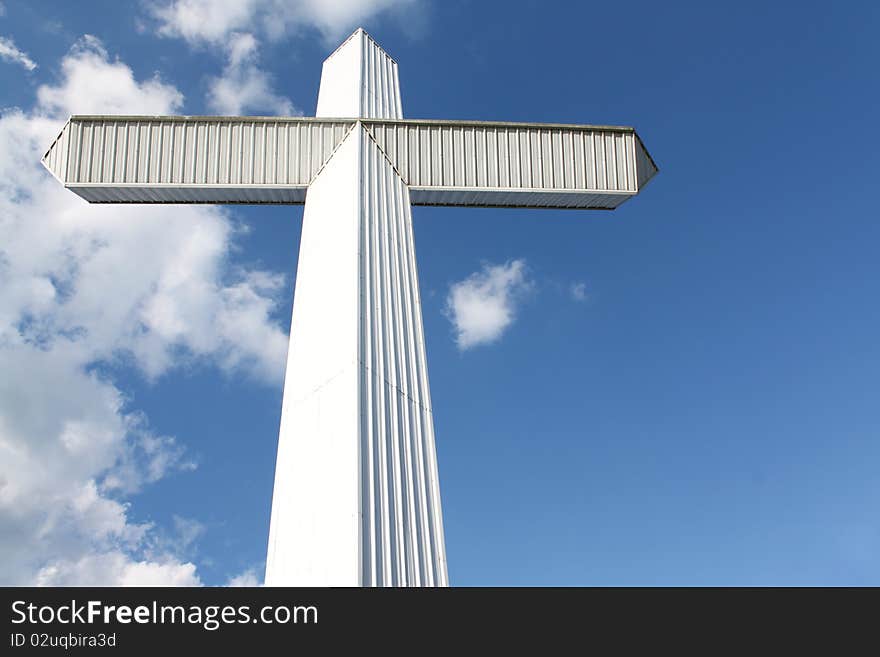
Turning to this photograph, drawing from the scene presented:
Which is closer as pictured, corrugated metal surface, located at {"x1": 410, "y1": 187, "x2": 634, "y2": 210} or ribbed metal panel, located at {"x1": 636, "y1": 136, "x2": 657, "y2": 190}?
corrugated metal surface, located at {"x1": 410, "y1": 187, "x2": 634, "y2": 210}

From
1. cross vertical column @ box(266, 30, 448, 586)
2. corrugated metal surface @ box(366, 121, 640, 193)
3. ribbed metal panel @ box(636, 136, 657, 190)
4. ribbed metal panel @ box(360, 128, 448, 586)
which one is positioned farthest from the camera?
ribbed metal panel @ box(636, 136, 657, 190)

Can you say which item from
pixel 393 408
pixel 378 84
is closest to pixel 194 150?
pixel 378 84

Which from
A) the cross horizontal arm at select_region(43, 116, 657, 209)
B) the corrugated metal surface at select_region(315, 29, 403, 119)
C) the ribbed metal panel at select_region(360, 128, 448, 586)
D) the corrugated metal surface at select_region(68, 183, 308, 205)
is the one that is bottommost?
the ribbed metal panel at select_region(360, 128, 448, 586)

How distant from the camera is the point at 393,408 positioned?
1552 cm

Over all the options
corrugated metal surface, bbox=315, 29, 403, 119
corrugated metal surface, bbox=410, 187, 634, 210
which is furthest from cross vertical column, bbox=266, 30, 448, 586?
corrugated metal surface, bbox=315, 29, 403, 119

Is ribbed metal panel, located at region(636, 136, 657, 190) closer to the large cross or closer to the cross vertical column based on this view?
the large cross

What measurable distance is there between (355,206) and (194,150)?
4873mm

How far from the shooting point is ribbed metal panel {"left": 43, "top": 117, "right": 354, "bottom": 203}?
19.7 m

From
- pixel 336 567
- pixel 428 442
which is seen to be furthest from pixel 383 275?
pixel 336 567

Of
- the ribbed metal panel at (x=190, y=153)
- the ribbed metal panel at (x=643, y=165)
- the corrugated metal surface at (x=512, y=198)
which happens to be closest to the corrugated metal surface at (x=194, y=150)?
the ribbed metal panel at (x=190, y=153)

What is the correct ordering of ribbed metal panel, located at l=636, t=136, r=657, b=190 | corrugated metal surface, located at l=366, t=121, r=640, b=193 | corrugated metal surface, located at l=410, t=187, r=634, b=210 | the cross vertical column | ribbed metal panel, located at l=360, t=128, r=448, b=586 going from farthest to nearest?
ribbed metal panel, located at l=636, t=136, r=657, b=190
corrugated metal surface, located at l=410, t=187, r=634, b=210
corrugated metal surface, located at l=366, t=121, r=640, b=193
ribbed metal panel, located at l=360, t=128, r=448, b=586
the cross vertical column

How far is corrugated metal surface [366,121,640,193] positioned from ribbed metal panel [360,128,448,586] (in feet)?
3.10
